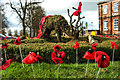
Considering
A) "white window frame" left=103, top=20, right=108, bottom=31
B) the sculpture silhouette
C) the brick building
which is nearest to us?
the brick building

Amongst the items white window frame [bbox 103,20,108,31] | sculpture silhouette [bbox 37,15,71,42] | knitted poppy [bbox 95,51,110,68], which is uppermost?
sculpture silhouette [bbox 37,15,71,42]

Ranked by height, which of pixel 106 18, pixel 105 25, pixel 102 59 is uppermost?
pixel 106 18

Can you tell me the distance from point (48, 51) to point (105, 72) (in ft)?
5.18

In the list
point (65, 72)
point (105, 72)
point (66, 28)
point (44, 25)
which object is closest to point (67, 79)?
point (65, 72)

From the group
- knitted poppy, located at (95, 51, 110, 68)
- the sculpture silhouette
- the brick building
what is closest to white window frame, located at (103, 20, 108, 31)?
the brick building

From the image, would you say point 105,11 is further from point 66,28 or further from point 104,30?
point 66,28

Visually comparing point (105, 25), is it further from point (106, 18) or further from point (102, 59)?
point (102, 59)

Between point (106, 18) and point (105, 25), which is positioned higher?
point (106, 18)

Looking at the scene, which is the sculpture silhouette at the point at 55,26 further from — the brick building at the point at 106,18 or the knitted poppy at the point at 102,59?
the knitted poppy at the point at 102,59

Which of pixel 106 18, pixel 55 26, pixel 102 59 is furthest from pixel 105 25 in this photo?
pixel 55 26

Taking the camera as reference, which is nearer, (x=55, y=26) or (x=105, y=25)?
(x=105, y=25)

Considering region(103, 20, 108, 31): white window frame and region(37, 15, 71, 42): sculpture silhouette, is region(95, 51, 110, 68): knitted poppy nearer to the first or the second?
region(103, 20, 108, 31): white window frame

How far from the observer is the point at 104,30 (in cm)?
263

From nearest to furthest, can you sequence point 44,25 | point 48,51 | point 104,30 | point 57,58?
point 57,58 < point 104,30 < point 48,51 < point 44,25
